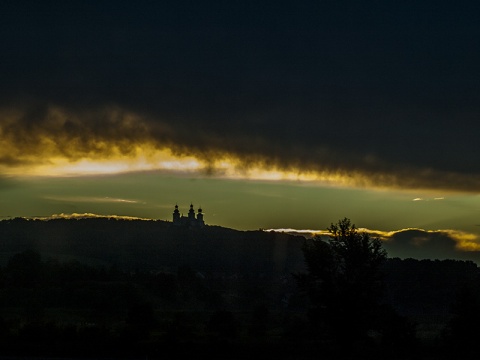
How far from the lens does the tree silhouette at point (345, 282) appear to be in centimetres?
6384

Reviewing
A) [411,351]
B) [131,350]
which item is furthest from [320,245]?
[131,350]

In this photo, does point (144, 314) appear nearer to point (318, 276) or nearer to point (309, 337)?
point (309, 337)

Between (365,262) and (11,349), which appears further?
(365,262)

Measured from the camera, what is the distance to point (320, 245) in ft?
217

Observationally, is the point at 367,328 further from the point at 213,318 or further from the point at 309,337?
the point at 213,318

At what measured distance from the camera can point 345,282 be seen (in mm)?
64688

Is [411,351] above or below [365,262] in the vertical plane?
below

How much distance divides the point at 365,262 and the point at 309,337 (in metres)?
20.0

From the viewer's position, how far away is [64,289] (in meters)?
172

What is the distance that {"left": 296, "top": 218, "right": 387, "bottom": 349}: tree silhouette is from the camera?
63844 millimetres

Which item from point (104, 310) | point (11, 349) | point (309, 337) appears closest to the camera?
point (11, 349)

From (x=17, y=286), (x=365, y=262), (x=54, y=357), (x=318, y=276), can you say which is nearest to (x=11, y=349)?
(x=54, y=357)

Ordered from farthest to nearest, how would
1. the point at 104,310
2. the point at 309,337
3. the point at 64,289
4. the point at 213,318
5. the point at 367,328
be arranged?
the point at 64,289 → the point at 104,310 → the point at 213,318 → the point at 309,337 → the point at 367,328

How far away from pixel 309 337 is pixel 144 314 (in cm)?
2093
